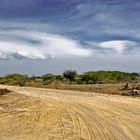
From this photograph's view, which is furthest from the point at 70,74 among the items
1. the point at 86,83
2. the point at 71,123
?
the point at 71,123

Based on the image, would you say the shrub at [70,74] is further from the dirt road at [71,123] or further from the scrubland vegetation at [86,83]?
the dirt road at [71,123]

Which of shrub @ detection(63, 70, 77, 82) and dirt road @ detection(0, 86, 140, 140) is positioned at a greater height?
shrub @ detection(63, 70, 77, 82)

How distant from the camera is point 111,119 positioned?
20.2 meters

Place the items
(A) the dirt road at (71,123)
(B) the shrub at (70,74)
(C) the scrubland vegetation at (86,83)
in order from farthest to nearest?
1. (B) the shrub at (70,74)
2. (C) the scrubland vegetation at (86,83)
3. (A) the dirt road at (71,123)

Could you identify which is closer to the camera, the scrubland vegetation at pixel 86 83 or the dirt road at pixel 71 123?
the dirt road at pixel 71 123

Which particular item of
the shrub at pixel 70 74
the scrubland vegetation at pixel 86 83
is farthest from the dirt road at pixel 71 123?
the shrub at pixel 70 74

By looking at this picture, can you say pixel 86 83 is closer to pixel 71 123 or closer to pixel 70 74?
pixel 70 74

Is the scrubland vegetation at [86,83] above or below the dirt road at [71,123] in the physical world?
above

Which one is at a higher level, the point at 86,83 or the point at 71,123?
the point at 86,83

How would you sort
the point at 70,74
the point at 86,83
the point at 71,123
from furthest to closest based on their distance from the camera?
the point at 70,74 → the point at 86,83 → the point at 71,123

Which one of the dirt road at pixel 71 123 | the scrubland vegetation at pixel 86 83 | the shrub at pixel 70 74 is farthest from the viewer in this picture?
the shrub at pixel 70 74

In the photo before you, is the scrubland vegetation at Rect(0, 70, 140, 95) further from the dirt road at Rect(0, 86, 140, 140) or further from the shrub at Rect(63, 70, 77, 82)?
the dirt road at Rect(0, 86, 140, 140)

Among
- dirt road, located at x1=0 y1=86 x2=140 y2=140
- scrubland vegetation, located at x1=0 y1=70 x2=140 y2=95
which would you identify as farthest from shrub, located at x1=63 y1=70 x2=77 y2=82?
dirt road, located at x1=0 y1=86 x2=140 y2=140

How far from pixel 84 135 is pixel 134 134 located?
6.52ft
